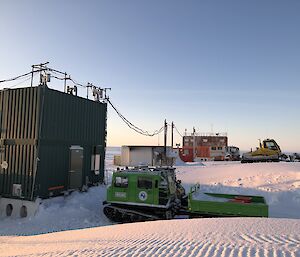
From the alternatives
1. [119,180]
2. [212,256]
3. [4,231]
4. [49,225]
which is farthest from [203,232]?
[4,231]

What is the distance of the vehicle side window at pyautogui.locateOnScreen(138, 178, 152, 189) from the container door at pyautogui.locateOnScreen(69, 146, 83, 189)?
5.11 metres

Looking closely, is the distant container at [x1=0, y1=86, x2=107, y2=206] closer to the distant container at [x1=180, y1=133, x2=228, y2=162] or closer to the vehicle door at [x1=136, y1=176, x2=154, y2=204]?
the vehicle door at [x1=136, y1=176, x2=154, y2=204]

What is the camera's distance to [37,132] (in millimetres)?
13914

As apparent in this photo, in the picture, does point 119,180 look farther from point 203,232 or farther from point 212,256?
point 212,256

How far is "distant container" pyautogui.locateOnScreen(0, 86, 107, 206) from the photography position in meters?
14.0

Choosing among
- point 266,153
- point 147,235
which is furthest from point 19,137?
point 266,153

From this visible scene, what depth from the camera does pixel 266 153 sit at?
98.5 ft

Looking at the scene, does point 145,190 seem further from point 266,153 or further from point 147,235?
point 266,153

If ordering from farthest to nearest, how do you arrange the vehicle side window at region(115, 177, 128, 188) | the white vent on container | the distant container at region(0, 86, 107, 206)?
1. the white vent on container
2. the distant container at region(0, 86, 107, 206)
3. the vehicle side window at region(115, 177, 128, 188)

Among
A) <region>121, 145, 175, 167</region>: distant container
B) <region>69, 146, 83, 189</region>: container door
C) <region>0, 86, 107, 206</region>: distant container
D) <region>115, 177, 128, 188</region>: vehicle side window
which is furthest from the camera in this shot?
<region>121, 145, 175, 167</region>: distant container

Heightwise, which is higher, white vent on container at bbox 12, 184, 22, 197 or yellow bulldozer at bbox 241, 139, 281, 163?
yellow bulldozer at bbox 241, 139, 281, 163

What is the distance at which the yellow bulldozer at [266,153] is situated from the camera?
29781 mm

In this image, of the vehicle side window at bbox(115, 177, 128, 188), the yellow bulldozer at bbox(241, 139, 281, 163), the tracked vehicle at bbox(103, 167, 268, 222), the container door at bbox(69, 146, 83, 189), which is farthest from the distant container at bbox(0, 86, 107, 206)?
the yellow bulldozer at bbox(241, 139, 281, 163)

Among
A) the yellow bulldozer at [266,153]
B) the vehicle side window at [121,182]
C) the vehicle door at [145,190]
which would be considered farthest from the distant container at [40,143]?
the yellow bulldozer at [266,153]
